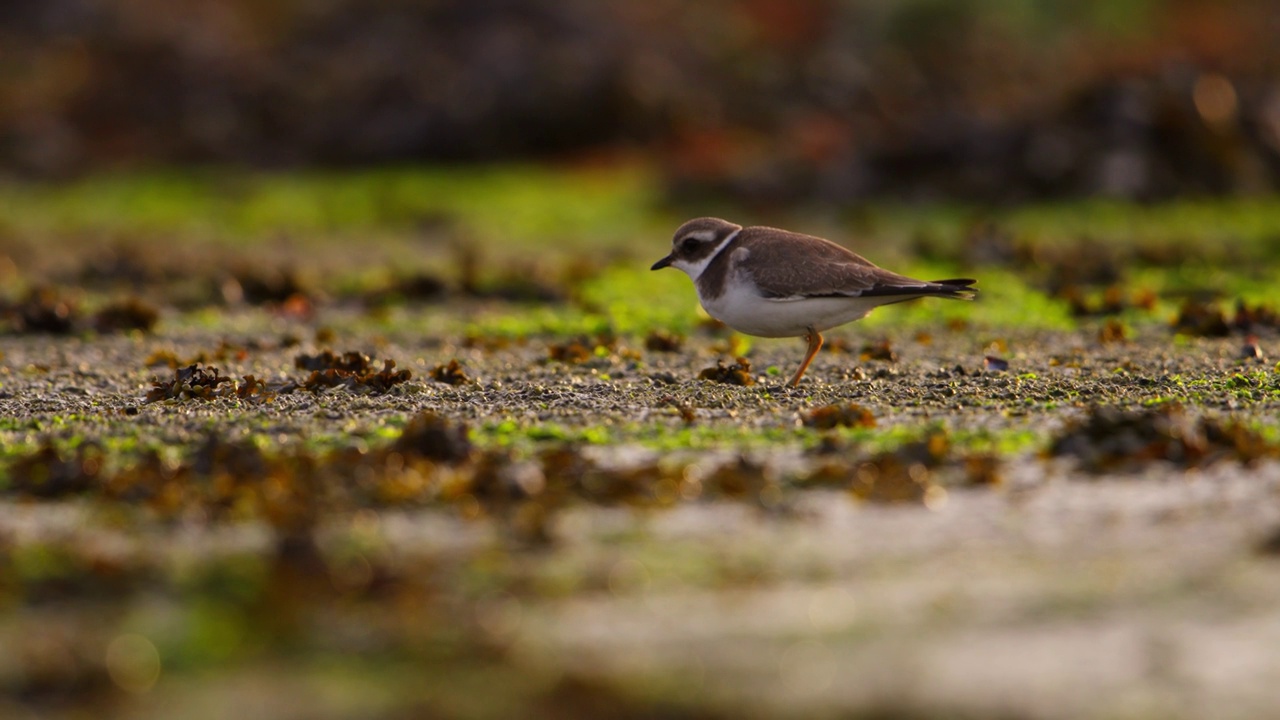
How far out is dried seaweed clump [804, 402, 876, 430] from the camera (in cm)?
705

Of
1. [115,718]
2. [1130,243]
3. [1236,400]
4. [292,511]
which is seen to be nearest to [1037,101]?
[1130,243]

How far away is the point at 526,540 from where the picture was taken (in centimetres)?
538

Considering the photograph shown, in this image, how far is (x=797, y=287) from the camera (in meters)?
8.09

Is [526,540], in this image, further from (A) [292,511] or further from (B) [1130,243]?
(B) [1130,243]

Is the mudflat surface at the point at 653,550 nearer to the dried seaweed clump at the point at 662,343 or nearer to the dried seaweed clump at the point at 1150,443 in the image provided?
the dried seaweed clump at the point at 1150,443

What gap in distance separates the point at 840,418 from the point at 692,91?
18922 millimetres

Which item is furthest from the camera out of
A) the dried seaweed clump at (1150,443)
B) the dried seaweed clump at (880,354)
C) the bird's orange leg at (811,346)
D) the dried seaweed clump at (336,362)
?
the dried seaweed clump at (880,354)

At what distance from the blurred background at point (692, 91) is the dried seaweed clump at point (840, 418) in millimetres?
11195

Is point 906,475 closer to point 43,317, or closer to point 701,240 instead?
point 701,240

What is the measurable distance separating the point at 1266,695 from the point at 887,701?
1.03 meters

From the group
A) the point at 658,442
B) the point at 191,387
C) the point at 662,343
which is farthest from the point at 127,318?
the point at 658,442

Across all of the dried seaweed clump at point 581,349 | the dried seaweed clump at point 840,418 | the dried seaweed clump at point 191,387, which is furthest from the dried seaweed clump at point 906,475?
the dried seaweed clump at point 191,387

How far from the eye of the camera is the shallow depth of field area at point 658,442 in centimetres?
441

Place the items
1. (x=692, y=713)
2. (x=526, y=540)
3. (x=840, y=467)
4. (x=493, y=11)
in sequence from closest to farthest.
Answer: (x=692, y=713) → (x=526, y=540) → (x=840, y=467) → (x=493, y=11)
